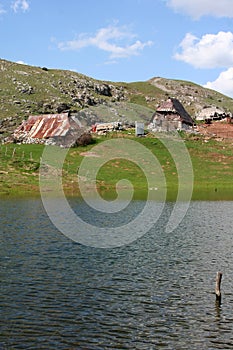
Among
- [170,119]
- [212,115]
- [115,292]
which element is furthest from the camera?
[212,115]

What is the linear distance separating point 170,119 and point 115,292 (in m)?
134

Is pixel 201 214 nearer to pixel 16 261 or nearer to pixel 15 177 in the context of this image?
pixel 16 261

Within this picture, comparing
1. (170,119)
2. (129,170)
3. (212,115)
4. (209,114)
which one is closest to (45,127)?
(129,170)

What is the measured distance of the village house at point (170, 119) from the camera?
154m

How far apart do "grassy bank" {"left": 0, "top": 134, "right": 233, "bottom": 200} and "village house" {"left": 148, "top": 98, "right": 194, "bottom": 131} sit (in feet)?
61.5

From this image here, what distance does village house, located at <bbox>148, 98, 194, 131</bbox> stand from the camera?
507 feet

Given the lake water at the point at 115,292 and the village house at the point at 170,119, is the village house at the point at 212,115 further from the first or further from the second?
the lake water at the point at 115,292

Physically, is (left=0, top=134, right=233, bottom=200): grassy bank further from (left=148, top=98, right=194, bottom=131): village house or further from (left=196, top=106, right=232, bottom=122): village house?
(left=196, top=106, right=232, bottom=122): village house

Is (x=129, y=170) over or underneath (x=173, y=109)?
underneath

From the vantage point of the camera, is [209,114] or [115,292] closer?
[115,292]

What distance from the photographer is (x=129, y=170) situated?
109812 millimetres

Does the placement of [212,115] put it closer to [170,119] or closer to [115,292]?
[170,119]

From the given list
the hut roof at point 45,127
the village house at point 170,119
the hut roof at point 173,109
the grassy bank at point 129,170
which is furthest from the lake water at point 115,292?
the hut roof at point 173,109

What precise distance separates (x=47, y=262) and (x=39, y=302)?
955 centimetres
